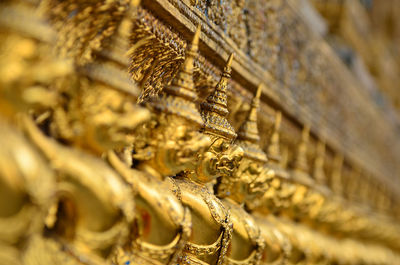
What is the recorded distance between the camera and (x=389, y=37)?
3.90m

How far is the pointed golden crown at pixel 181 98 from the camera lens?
1.87 ft

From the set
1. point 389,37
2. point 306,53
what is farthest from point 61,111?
point 389,37

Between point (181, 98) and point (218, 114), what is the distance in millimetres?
144

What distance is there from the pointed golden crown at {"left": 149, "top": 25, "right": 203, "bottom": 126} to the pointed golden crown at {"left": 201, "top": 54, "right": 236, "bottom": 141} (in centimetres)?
11

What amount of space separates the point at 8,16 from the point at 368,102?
8.23ft

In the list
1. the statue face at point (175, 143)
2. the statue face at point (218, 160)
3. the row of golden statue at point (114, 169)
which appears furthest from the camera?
the statue face at point (218, 160)

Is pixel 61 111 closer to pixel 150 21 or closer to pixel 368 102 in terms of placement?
pixel 150 21

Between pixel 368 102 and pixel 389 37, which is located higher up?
pixel 389 37

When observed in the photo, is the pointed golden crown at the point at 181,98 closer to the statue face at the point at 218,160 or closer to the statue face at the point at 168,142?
the statue face at the point at 168,142

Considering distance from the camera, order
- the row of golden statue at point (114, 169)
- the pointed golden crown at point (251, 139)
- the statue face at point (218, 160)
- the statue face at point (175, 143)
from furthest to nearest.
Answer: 1. the pointed golden crown at point (251, 139)
2. the statue face at point (218, 160)
3. the statue face at point (175, 143)
4. the row of golden statue at point (114, 169)

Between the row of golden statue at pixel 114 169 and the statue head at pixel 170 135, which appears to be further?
Answer: the statue head at pixel 170 135

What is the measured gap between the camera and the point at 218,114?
0.72 m

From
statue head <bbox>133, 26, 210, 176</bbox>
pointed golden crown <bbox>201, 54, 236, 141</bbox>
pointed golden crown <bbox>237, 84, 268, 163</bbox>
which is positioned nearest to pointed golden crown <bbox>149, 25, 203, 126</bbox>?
statue head <bbox>133, 26, 210, 176</bbox>

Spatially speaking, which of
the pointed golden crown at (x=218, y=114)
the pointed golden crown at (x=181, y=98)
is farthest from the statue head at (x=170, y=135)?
the pointed golden crown at (x=218, y=114)
